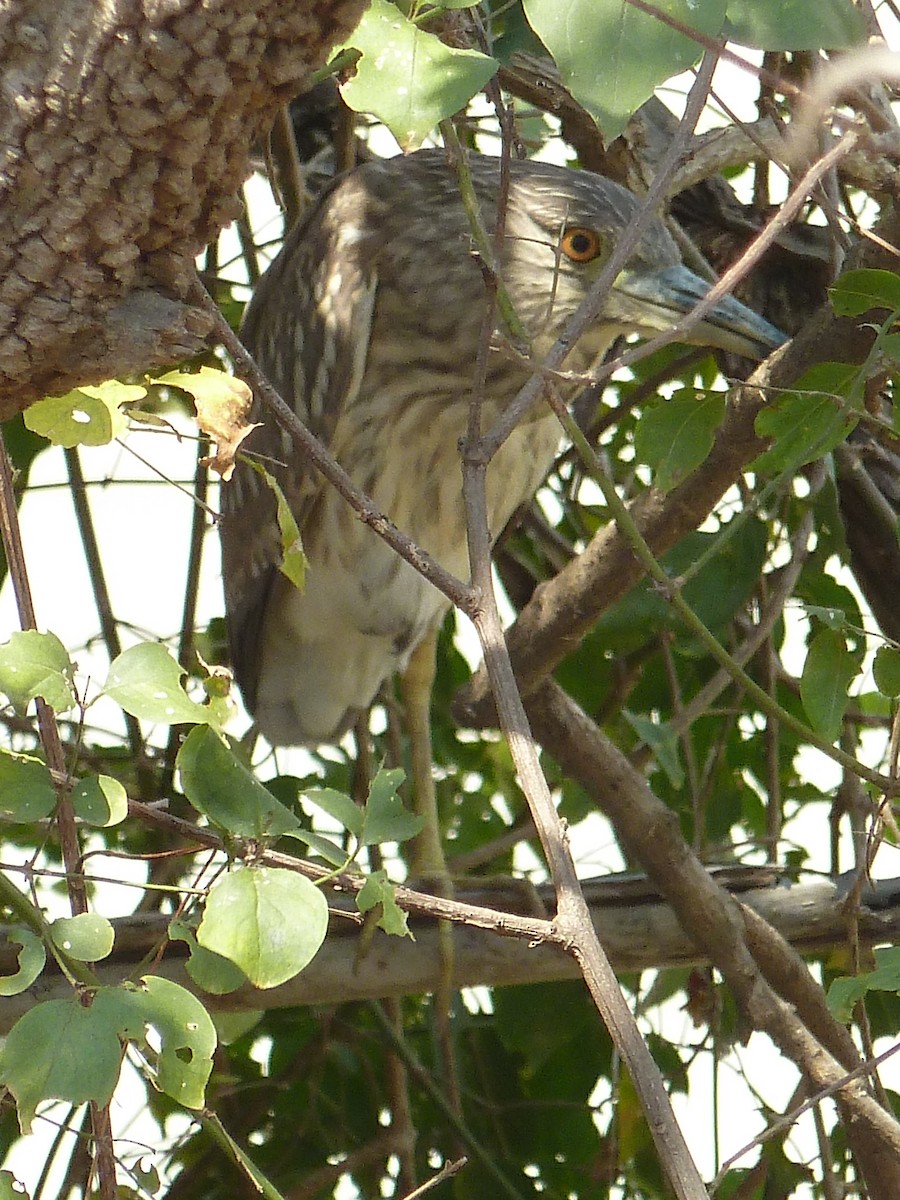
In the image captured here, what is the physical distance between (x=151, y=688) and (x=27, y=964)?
194 millimetres

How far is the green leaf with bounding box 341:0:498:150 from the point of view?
1.09m

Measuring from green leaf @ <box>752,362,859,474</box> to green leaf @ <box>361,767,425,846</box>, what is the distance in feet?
1.64

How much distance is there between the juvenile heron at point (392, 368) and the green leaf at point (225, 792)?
1.19m

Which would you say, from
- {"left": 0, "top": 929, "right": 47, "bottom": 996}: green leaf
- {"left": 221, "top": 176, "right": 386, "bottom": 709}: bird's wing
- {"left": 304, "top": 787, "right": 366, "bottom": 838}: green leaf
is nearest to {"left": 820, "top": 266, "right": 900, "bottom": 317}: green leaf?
{"left": 304, "top": 787, "right": 366, "bottom": 838}: green leaf

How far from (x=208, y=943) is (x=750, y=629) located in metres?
1.41

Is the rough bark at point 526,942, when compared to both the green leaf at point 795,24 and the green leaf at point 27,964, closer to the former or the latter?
the green leaf at point 27,964

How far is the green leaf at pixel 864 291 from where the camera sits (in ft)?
4.04

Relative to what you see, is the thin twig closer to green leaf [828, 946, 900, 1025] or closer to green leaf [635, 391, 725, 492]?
green leaf [828, 946, 900, 1025]

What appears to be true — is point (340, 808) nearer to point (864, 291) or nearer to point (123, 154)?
point (123, 154)

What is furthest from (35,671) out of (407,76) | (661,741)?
(661,741)

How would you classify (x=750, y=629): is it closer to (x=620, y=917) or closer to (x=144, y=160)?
(x=620, y=917)

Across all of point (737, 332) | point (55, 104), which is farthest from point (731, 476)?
point (55, 104)

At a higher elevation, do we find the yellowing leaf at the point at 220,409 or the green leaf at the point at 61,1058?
the yellowing leaf at the point at 220,409

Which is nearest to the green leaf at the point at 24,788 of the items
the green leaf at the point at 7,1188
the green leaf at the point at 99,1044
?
the green leaf at the point at 99,1044
